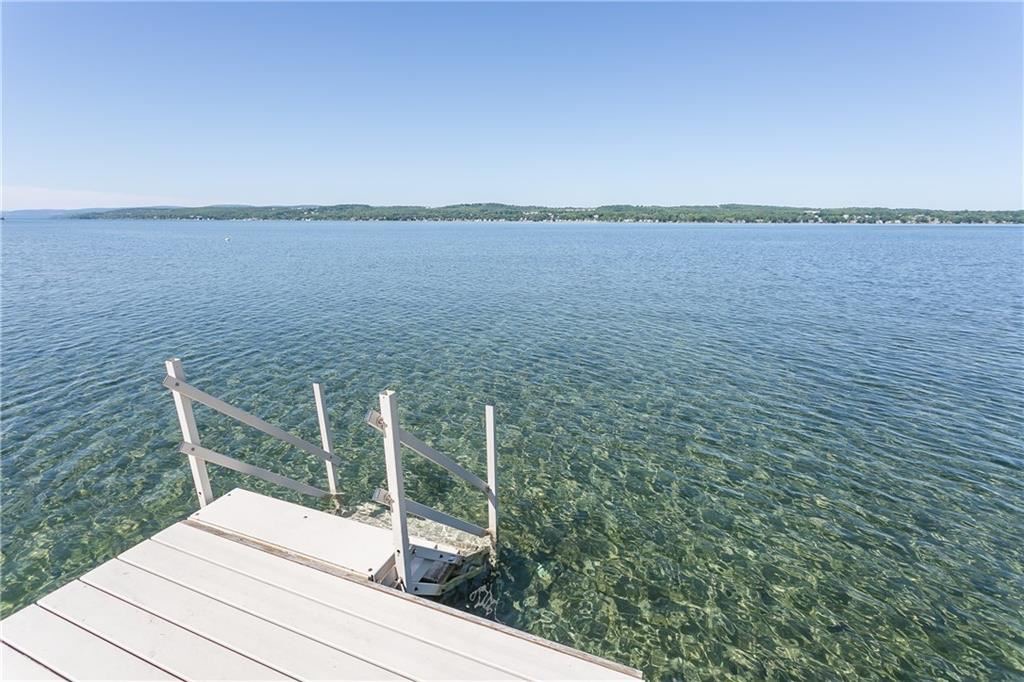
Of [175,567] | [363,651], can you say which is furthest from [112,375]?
[363,651]

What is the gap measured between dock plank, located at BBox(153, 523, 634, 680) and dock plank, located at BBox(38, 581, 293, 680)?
0.95 m

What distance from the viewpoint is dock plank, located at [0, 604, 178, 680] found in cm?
455

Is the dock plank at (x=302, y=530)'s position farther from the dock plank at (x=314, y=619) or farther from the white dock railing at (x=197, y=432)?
the dock plank at (x=314, y=619)

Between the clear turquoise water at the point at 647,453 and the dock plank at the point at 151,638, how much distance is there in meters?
4.21

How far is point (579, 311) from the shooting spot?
30.4 metres

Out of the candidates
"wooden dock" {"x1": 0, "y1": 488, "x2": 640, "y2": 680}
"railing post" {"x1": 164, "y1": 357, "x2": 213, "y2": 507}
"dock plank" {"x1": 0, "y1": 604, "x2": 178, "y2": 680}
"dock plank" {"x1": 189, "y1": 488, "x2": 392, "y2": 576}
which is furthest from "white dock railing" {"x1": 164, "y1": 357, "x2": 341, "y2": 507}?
"dock plank" {"x1": 0, "y1": 604, "x2": 178, "y2": 680}

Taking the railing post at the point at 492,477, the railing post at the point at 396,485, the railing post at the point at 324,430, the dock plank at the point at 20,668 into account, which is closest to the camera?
the dock plank at the point at 20,668

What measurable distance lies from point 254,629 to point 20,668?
2.18 metres

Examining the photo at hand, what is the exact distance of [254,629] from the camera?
5.11 metres

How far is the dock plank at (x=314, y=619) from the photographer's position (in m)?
4.73

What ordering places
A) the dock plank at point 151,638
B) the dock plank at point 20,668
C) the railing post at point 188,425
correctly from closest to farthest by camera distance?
the dock plank at point 20,668 → the dock plank at point 151,638 → the railing post at point 188,425

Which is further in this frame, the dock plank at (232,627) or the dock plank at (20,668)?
the dock plank at (232,627)

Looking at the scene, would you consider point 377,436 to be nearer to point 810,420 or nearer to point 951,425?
point 810,420

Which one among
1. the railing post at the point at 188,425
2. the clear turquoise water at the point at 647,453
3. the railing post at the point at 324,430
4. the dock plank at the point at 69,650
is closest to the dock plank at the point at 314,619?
the dock plank at the point at 69,650
